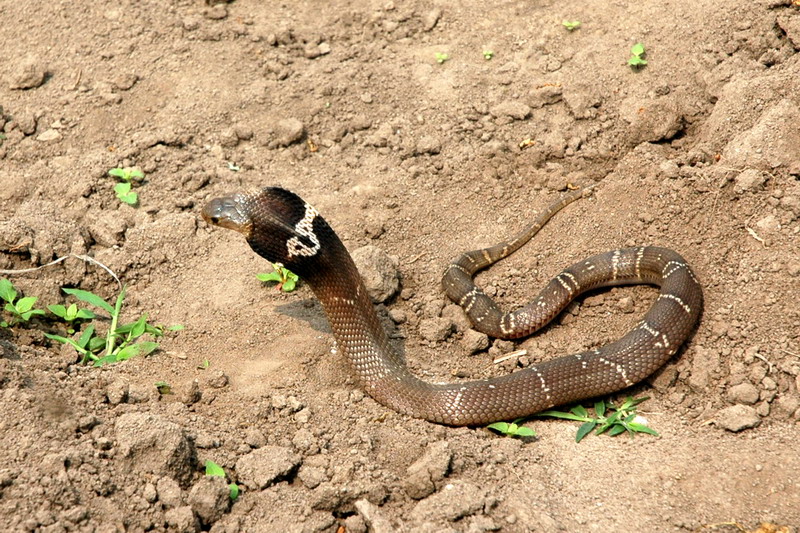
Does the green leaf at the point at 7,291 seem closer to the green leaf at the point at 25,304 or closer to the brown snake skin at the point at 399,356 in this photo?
the green leaf at the point at 25,304

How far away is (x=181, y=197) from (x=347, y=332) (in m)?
2.50

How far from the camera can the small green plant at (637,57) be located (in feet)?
25.6

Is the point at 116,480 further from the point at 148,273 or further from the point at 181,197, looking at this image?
the point at 181,197

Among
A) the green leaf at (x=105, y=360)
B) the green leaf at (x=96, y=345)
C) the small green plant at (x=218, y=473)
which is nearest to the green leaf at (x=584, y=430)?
the small green plant at (x=218, y=473)

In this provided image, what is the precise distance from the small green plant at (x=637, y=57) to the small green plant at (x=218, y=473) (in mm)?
5622

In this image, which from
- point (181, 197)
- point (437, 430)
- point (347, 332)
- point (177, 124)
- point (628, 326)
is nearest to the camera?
point (437, 430)

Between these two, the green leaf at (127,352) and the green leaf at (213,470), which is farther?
the green leaf at (127,352)

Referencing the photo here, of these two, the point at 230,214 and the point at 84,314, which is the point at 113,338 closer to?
the point at 84,314

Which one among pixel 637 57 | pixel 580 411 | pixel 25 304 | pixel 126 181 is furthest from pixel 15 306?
pixel 637 57

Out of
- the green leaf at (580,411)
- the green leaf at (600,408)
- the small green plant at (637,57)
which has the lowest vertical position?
the green leaf at (580,411)

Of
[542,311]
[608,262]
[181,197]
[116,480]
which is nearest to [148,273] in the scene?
[181,197]

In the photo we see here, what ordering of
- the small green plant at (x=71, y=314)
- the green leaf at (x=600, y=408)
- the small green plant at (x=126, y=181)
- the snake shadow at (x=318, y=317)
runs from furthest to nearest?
the small green plant at (x=126, y=181) < the snake shadow at (x=318, y=317) < the small green plant at (x=71, y=314) < the green leaf at (x=600, y=408)

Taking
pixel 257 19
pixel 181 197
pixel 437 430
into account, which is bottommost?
pixel 437 430

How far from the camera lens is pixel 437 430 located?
563 cm
